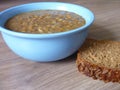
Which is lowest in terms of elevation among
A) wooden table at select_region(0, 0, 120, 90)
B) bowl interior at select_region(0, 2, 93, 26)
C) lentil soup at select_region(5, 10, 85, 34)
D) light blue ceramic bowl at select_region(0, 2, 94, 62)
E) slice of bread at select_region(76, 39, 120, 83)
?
wooden table at select_region(0, 0, 120, 90)

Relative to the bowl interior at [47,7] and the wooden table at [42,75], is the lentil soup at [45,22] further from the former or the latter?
the wooden table at [42,75]

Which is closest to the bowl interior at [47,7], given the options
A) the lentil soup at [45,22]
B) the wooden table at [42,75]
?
the lentil soup at [45,22]

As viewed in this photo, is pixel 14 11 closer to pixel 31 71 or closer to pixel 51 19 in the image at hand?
pixel 51 19

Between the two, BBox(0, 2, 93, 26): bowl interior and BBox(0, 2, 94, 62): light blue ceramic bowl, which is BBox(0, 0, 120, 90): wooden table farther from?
BBox(0, 2, 93, 26): bowl interior

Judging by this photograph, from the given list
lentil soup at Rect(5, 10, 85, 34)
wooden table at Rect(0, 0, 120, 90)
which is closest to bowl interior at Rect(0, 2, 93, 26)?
lentil soup at Rect(5, 10, 85, 34)

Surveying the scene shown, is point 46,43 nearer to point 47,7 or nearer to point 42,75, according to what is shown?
point 42,75

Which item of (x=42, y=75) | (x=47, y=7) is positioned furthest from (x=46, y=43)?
(x=47, y=7)
